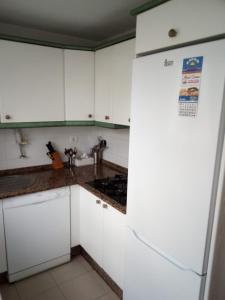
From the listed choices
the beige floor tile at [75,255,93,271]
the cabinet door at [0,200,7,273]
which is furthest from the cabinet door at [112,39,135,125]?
the beige floor tile at [75,255,93,271]

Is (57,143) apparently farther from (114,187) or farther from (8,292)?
(8,292)

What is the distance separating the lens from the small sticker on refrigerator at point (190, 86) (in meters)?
1.01

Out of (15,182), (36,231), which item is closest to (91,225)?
(36,231)

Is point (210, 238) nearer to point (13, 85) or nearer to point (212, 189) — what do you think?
point (212, 189)

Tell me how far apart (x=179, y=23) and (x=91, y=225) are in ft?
5.65

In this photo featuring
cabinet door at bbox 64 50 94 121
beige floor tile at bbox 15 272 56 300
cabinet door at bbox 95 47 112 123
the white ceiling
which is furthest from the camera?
cabinet door at bbox 64 50 94 121

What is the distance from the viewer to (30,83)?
2.02 meters

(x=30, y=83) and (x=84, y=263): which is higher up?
(x=30, y=83)

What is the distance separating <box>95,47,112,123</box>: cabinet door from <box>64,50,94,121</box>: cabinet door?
65mm

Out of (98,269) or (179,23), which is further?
(98,269)

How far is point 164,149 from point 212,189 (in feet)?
1.01

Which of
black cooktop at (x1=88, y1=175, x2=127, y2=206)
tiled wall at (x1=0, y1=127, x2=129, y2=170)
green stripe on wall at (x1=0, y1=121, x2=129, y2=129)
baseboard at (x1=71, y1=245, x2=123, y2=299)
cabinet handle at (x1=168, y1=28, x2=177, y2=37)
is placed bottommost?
baseboard at (x1=71, y1=245, x2=123, y2=299)

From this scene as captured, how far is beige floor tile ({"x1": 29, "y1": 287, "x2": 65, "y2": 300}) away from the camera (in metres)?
1.90

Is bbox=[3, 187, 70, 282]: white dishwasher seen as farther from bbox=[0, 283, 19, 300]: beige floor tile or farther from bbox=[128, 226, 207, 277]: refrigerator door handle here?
bbox=[128, 226, 207, 277]: refrigerator door handle
